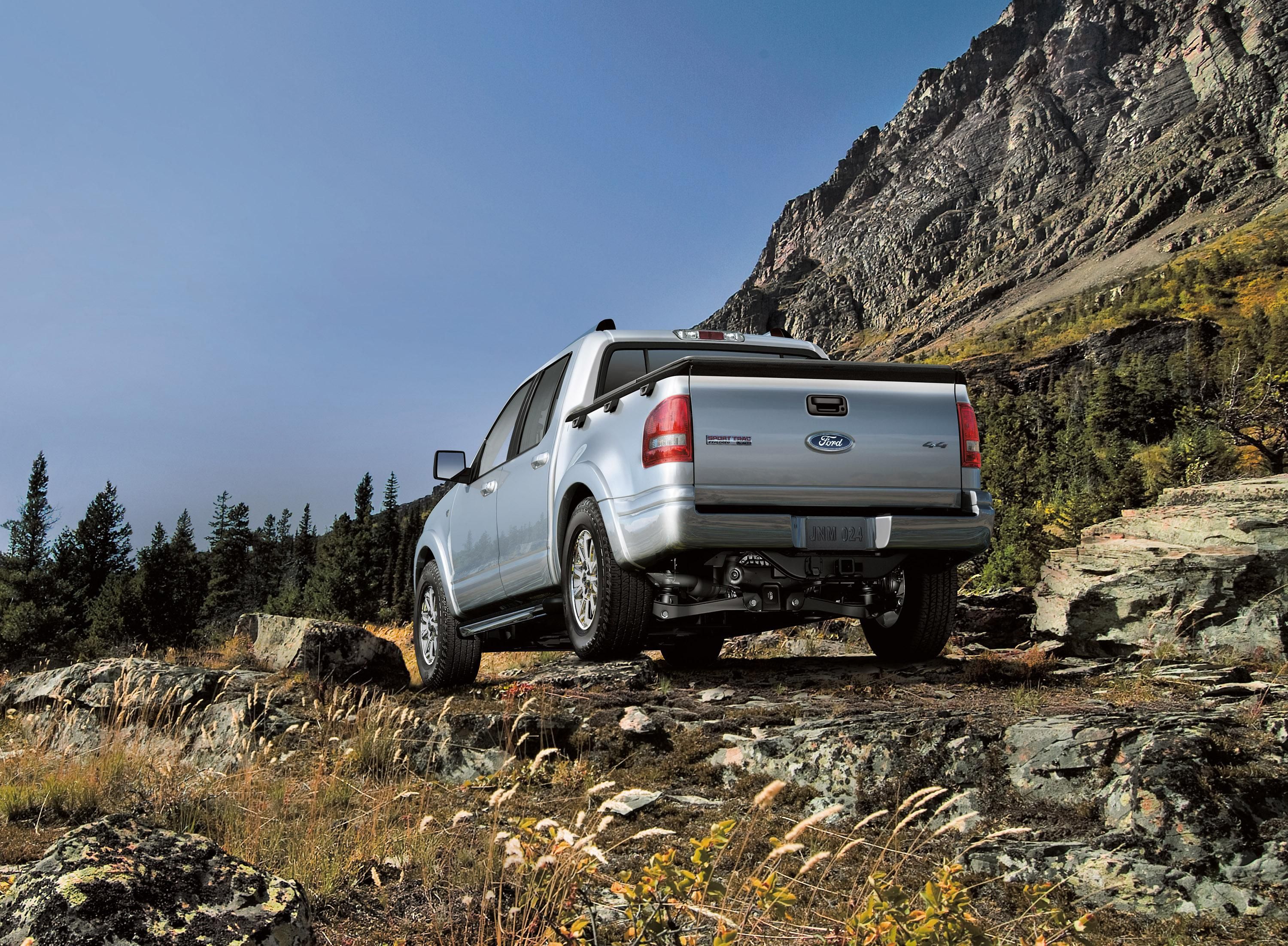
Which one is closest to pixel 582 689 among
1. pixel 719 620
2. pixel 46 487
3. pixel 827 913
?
pixel 719 620

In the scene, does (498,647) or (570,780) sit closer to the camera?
(570,780)

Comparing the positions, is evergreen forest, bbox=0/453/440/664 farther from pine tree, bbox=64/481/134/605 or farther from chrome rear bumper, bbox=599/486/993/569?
chrome rear bumper, bbox=599/486/993/569

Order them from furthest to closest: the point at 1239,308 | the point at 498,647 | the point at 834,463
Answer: the point at 1239,308 < the point at 498,647 < the point at 834,463

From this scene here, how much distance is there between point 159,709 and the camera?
21.4 ft

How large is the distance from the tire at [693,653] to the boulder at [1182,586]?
110 inches

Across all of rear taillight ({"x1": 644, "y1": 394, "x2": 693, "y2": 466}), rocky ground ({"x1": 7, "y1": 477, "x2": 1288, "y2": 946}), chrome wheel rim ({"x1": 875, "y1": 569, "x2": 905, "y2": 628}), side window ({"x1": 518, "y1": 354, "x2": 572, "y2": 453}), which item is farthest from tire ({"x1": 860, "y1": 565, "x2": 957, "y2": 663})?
side window ({"x1": 518, "y1": 354, "x2": 572, "y2": 453})

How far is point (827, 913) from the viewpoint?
2996 millimetres

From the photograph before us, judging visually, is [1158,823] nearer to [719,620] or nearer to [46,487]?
[719,620]

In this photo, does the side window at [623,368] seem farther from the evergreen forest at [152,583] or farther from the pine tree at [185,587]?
the pine tree at [185,587]

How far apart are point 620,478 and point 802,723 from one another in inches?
74.6

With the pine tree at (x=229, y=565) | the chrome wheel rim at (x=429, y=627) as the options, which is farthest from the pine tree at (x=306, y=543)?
the chrome wheel rim at (x=429, y=627)

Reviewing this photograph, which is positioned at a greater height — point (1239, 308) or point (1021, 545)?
point (1239, 308)

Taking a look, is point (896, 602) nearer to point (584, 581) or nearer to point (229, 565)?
point (584, 581)

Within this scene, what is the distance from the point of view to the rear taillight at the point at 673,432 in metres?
5.49
